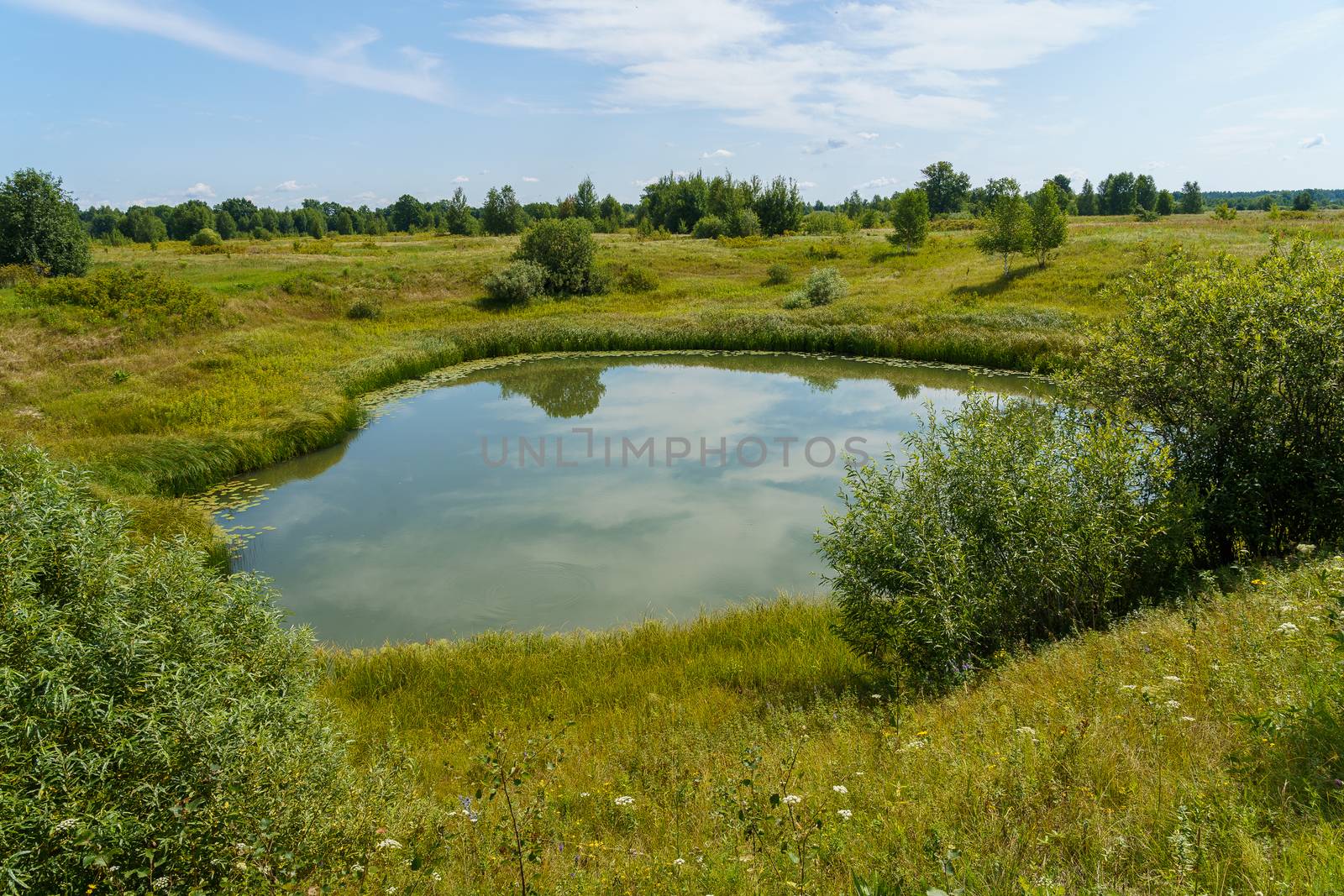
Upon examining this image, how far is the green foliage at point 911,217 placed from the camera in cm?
5344

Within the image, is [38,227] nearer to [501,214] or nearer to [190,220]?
[501,214]

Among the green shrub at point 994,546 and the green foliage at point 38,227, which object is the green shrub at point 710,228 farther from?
the green shrub at point 994,546

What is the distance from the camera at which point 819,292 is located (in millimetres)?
38438

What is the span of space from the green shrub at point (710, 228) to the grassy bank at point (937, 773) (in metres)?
72.5

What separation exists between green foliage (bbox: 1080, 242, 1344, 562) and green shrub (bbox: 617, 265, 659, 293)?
37.3 metres

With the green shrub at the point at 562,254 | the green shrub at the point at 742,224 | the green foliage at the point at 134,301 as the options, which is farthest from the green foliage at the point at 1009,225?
the green foliage at the point at 134,301

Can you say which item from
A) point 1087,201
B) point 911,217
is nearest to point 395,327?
point 911,217

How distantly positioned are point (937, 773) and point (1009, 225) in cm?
4013

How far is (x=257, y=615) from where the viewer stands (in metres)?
5.31

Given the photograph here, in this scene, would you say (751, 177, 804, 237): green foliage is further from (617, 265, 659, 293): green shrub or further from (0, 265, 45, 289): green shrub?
(0, 265, 45, 289): green shrub

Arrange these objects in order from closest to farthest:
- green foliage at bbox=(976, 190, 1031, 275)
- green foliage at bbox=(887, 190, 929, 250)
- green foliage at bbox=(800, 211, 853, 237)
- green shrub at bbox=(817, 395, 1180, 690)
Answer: green shrub at bbox=(817, 395, 1180, 690)
green foliage at bbox=(976, 190, 1031, 275)
green foliage at bbox=(887, 190, 929, 250)
green foliage at bbox=(800, 211, 853, 237)

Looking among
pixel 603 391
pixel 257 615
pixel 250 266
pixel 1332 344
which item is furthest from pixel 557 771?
pixel 250 266

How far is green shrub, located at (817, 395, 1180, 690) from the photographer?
7000mm

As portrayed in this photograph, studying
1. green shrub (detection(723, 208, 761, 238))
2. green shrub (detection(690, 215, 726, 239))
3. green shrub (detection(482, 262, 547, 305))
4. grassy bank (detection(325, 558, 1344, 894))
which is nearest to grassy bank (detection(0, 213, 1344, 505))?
green shrub (detection(482, 262, 547, 305))
